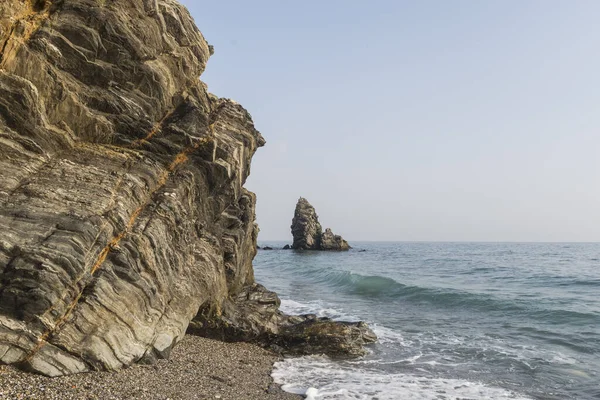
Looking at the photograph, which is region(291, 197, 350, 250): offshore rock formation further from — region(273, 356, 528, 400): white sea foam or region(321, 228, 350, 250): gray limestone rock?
region(273, 356, 528, 400): white sea foam

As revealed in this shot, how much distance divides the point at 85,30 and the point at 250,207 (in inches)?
533

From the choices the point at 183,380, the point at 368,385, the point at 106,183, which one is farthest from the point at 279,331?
the point at 106,183

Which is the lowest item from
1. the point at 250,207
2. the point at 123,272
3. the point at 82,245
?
the point at 123,272

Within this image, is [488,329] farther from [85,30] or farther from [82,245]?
[85,30]

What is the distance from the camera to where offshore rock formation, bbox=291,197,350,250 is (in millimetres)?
145375

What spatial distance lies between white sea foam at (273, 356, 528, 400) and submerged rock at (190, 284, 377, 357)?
240 cm

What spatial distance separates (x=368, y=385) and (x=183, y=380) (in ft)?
26.5

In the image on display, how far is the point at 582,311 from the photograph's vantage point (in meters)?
33.3

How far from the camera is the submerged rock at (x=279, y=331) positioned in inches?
887

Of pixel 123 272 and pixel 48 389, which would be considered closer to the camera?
pixel 48 389

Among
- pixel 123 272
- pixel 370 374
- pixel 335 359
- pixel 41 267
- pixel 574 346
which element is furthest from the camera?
pixel 574 346

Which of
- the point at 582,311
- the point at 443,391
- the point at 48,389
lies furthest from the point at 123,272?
the point at 582,311

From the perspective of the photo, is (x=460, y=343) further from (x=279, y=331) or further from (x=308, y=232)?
(x=308, y=232)

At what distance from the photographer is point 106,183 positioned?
1655 centimetres
